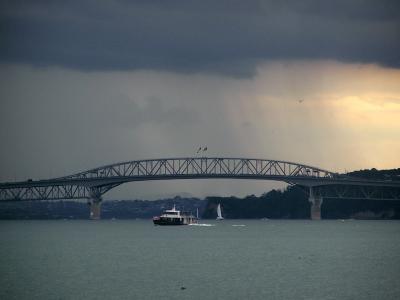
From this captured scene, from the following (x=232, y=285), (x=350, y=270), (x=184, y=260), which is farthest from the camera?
(x=184, y=260)

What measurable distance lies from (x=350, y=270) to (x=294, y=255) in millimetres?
19776

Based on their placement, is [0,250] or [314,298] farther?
[0,250]

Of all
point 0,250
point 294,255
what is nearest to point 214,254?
point 294,255

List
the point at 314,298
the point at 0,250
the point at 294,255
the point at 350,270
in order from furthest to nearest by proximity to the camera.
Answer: the point at 0,250 → the point at 294,255 → the point at 350,270 → the point at 314,298

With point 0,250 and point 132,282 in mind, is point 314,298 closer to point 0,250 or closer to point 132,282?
point 132,282

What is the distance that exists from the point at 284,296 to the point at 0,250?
5199cm

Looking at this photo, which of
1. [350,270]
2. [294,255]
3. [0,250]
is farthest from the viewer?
[0,250]

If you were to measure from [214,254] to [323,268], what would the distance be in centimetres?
1995

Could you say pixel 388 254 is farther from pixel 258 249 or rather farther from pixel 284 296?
pixel 284 296

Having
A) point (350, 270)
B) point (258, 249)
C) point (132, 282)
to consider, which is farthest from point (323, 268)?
point (258, 249)

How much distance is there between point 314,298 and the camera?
2488 inches

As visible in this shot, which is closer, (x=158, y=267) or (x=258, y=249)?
(x=158, y=267)

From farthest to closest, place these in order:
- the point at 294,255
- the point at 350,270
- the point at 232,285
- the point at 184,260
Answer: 1. the point at 294,255
2. the point at 184,260
3. the point at 350,270
4. the point at 232,285

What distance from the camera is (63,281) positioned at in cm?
7269
